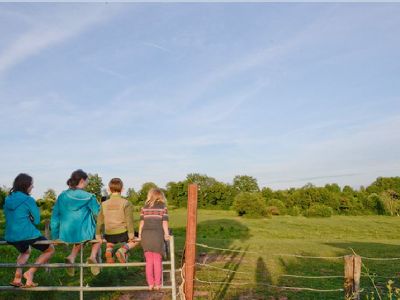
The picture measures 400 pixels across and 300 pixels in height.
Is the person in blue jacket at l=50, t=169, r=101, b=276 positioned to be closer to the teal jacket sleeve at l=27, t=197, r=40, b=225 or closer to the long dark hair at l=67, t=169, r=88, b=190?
the long dark hair at l=67, t=169, r=88, b=190

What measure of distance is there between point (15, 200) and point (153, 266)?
2.64 meters

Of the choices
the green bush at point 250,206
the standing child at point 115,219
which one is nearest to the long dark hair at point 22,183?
the standing child at point 115,219

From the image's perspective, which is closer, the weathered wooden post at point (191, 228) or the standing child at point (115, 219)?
the weathered wooden post at point (191, 228)

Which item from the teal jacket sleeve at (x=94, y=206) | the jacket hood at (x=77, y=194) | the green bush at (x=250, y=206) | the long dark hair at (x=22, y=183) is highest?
the long dark hair at (x=22, y=183)

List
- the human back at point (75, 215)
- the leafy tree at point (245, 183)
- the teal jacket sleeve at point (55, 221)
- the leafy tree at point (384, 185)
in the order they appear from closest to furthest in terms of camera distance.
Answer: the human back at point (75, 215)
the teal jacket sleeve at point (55, 221)
the leafy tree at point (384, 185)
the leafy tree at point (245, 183)

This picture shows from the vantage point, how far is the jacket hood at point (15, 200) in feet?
21.9

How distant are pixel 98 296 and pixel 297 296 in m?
5.10

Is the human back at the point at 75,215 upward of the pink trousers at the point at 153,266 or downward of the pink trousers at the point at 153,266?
upward

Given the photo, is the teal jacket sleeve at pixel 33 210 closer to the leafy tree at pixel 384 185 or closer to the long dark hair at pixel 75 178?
the long dark hair at pixel 75 178

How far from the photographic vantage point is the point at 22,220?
6.66 meters

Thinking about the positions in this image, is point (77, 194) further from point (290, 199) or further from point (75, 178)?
point (290, 199)

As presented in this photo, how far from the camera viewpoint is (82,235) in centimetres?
690

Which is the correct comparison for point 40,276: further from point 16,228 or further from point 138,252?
point 138,252

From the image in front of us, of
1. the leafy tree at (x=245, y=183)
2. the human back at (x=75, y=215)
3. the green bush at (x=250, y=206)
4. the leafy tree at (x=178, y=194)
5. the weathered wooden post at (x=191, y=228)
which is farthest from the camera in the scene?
the leafy tree at (x=245, y=183)
